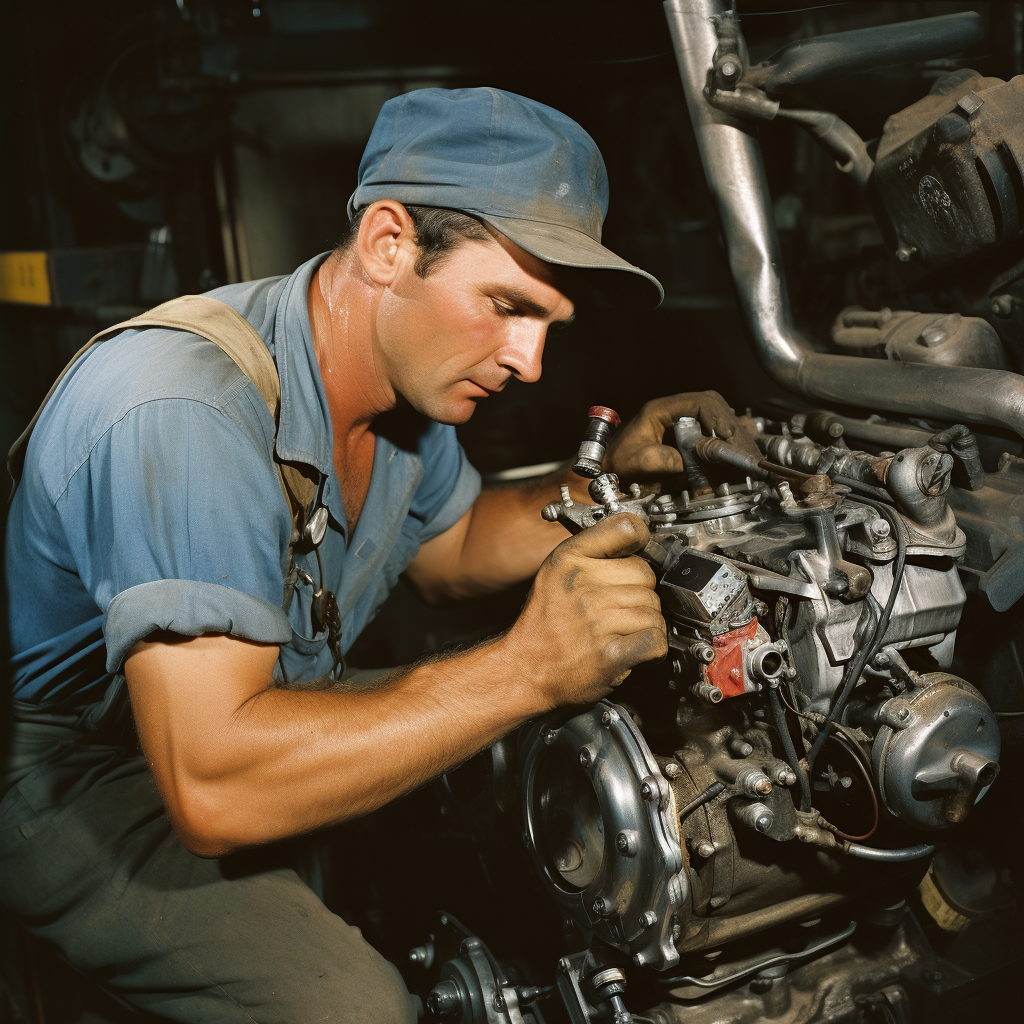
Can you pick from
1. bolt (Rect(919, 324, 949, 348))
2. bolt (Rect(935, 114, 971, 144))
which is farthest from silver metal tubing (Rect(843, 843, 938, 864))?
bolt (Rect(935, 114, 971, 144))

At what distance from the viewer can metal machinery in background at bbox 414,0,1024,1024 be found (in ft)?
3.58

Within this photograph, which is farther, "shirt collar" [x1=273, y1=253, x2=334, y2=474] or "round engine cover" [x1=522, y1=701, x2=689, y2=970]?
"shirt collar" [x1=273, y1=253, x2=334, y2=474]

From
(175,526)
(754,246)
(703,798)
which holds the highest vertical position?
(754,246)

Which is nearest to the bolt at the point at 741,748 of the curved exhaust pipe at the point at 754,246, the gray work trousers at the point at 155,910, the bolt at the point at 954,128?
the curved exhaust pipe at the point at 754,246

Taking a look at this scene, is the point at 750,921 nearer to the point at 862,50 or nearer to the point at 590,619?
the point at 590,619

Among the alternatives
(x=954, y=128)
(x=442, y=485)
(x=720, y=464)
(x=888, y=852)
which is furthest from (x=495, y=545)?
(x=954, y=128)

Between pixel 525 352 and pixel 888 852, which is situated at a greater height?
pixel 525 352

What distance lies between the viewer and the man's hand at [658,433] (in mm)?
1504

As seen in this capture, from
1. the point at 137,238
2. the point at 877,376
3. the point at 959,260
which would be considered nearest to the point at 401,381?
the point at 877,376

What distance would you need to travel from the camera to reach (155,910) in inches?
52.0

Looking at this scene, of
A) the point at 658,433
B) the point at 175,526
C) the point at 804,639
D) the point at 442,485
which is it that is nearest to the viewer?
the point at 175,526

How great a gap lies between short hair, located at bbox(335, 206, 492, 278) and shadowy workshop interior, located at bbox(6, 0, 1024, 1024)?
1.01ft

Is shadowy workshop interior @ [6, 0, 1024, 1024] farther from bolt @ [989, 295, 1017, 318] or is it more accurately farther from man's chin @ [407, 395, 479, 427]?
man's chin @ [407, 395, 479, 427]

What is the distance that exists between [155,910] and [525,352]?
39.8 inches
